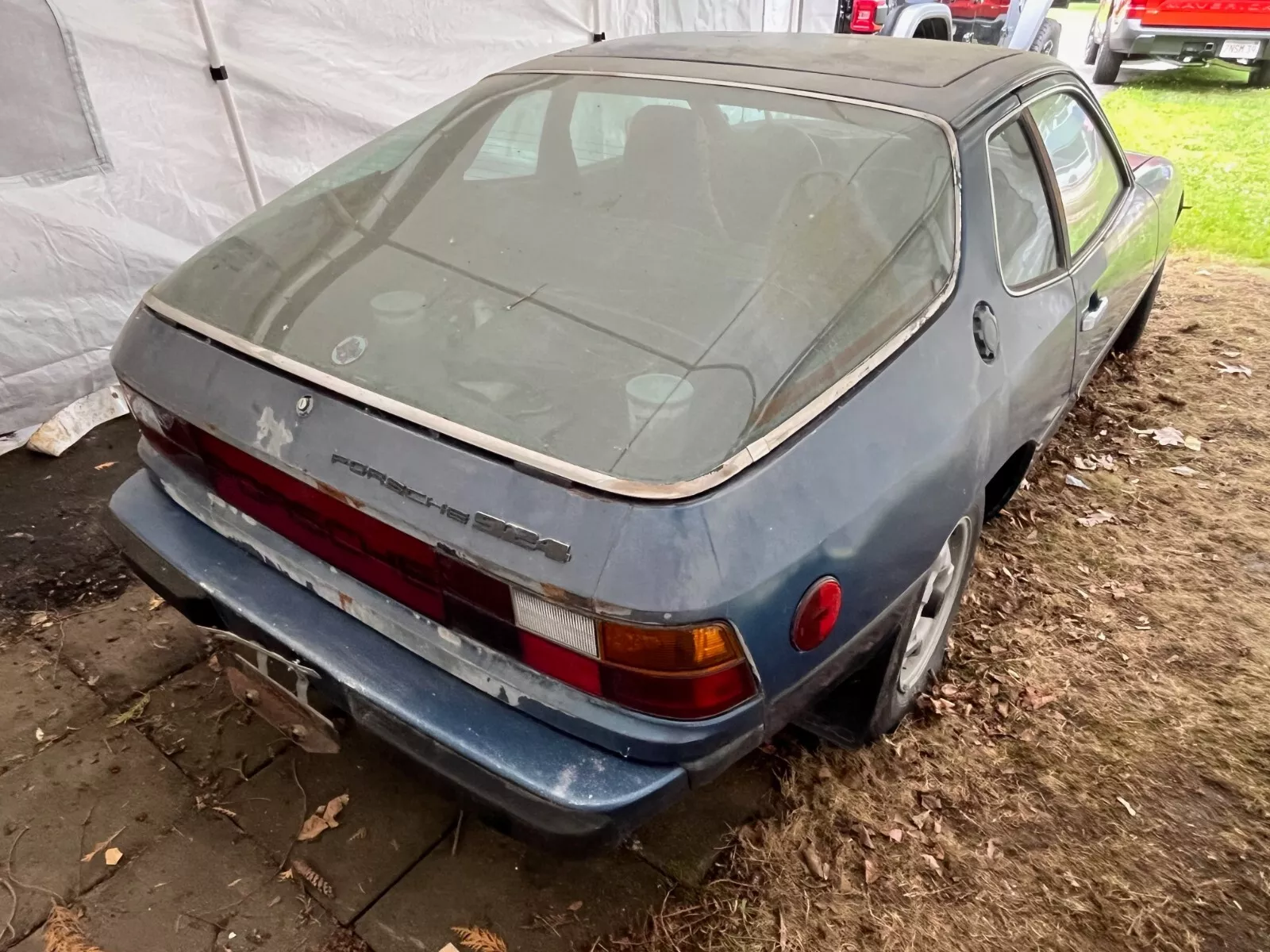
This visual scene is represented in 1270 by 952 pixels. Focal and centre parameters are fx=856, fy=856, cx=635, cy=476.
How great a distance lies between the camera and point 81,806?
80.9 inches

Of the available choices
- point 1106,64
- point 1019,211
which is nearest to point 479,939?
point 1019,211

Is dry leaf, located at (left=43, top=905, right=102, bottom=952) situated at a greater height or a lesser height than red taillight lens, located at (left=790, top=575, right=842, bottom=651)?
lesser

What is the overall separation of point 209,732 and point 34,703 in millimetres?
525

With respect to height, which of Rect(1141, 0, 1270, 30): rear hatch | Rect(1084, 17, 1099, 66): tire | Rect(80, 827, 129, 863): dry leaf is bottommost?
Rect(80, 827, 129, 863): dry leaf

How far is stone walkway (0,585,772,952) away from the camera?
182 cm

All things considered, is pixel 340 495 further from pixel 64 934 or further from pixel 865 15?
pixel 865 15

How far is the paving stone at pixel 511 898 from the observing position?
181 centimetres

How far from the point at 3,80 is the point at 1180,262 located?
618 cm

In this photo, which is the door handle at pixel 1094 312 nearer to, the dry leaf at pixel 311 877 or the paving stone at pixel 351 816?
the paving stone at pixel 351 816

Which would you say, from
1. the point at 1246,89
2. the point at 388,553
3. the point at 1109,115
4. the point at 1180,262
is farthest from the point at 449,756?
the point at 1246,89

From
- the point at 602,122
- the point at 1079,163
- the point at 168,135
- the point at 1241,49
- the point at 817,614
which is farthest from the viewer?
the point at 1241,49

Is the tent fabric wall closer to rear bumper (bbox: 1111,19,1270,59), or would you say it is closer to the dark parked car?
the dark parked car

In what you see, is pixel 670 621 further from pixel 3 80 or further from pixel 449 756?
pixel 3 80

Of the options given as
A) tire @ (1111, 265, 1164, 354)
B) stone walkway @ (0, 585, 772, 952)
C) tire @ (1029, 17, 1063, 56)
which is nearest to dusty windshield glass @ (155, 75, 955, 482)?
stone walkway @ (0, 585, 772, 952)
